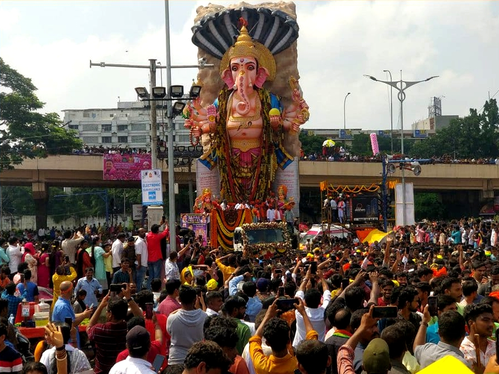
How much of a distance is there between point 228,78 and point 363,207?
9.62 metres

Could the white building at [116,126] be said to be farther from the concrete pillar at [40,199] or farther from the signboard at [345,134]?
the concrete pillar at [40,199]

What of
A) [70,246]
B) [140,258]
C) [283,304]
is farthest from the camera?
[70,246]

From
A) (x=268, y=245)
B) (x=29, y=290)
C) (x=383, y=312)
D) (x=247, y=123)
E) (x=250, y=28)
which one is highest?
(x=250, y=28)

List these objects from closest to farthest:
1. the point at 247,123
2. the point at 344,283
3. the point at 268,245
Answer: the point at 344,283 → the point at 268,245 → the point at 247,123

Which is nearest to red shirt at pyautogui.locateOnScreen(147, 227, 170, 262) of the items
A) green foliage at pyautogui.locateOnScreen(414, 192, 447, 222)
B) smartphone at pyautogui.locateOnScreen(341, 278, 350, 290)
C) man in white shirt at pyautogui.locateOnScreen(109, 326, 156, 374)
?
smartphone at pyautogui.locateOnScreen(341, 278, 350, 290)

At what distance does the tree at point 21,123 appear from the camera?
160 feet

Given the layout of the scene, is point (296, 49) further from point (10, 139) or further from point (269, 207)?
point (10, 139)

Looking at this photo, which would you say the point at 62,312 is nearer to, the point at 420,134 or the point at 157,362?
the point at 157,362

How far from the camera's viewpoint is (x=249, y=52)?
124 ft

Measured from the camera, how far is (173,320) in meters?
8.66

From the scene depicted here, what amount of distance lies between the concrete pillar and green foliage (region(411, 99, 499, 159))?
43452 mm

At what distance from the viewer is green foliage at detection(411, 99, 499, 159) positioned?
87.1 m

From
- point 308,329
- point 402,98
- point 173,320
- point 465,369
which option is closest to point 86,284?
point 173,320

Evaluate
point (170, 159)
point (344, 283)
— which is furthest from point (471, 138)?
point (344, 283)
